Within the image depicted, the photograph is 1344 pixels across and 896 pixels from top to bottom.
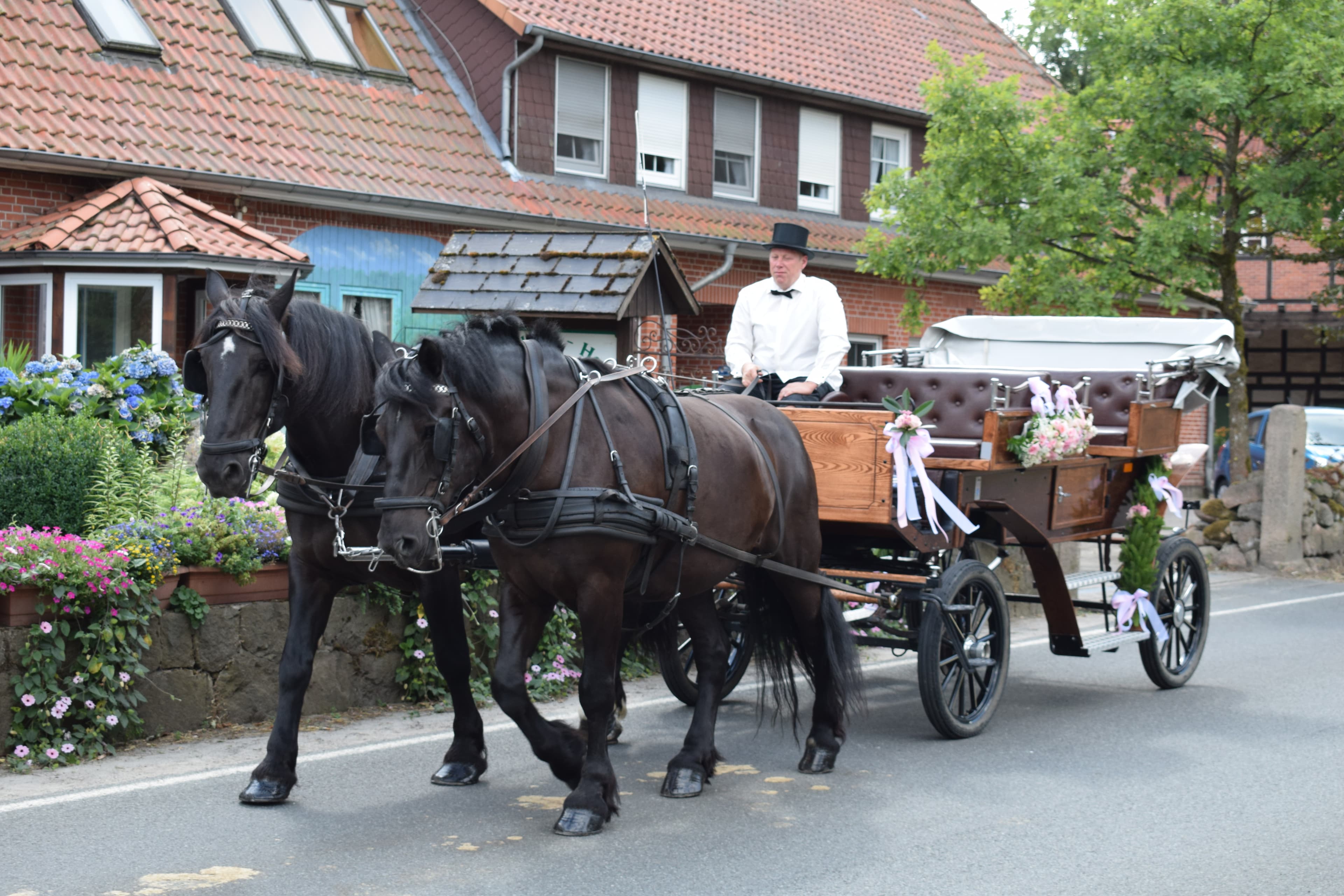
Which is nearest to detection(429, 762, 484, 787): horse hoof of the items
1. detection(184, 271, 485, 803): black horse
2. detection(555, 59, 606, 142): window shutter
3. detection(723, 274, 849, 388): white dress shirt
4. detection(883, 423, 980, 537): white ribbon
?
detection(184, 271, 485, 803): black horse

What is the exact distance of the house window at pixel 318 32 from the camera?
50.5 feet

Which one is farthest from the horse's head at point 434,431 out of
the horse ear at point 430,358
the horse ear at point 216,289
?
the horse ear at point 216,289

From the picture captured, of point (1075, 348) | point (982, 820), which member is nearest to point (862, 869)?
point (982, 820)

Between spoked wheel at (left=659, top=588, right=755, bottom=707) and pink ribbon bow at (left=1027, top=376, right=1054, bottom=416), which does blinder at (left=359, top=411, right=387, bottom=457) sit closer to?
spoked wheel at (left=659, top=588, right=755, bottom=707)

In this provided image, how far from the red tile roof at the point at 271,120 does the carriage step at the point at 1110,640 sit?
807 centimetres

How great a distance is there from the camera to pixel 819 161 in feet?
66.7

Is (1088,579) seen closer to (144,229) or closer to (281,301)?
(281,301)

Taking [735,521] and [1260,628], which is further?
[1260,628]

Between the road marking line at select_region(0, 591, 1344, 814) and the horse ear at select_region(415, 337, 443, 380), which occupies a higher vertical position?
the horse ear at select_region(415, 337, 443, 380)

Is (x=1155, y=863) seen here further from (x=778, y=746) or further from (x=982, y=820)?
(x=778, y=746)

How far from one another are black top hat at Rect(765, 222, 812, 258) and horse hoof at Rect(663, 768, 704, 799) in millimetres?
2950

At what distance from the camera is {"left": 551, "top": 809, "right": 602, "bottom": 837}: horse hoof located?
5344mm

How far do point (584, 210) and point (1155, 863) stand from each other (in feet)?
41.7

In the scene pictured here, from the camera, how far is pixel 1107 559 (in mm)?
9078
